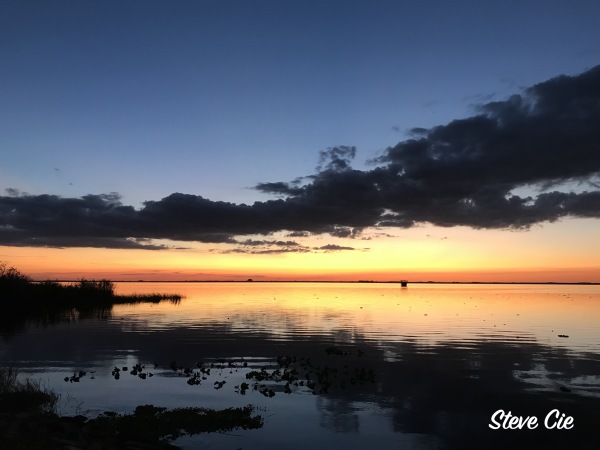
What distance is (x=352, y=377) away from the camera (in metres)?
27.0

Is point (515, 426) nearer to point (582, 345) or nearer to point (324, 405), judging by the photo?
point (324, 405)

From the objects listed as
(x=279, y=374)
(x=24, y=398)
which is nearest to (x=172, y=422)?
(x=24, y=398)

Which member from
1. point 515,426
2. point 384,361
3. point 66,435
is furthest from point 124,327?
point 515,426

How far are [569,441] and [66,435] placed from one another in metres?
17.1

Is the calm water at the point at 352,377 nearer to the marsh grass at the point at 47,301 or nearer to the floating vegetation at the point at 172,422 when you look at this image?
the floating vegetation at the point at 172,422

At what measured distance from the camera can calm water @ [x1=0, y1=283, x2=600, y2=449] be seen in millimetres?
18188

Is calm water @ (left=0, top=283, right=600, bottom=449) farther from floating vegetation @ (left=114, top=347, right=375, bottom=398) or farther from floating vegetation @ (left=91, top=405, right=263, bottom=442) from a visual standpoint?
floating vegetation @ (left=91, top=405, right=263, bottom=442)

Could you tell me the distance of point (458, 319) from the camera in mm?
66500

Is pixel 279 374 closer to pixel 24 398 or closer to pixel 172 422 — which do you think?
pixel 172 422

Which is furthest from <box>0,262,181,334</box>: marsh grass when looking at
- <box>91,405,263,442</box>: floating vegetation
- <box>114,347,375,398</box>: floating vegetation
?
<box>91,405,263,442</box>: floating vegetation

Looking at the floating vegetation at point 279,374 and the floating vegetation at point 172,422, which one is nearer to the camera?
the floating vegetation at point 172,422

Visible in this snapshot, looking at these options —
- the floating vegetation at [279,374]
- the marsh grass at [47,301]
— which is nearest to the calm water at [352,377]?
the floating vegetation at [279,374]

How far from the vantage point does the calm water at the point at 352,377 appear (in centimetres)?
1819

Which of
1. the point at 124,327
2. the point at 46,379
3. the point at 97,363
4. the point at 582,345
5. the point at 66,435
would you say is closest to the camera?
the point at 66,435
